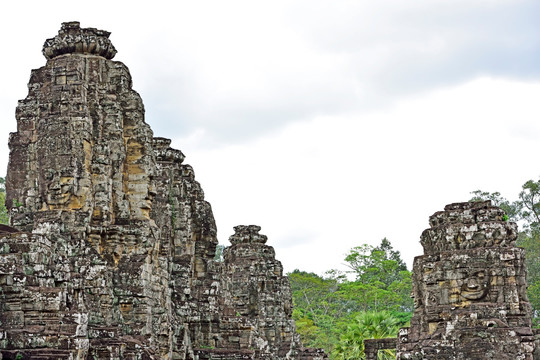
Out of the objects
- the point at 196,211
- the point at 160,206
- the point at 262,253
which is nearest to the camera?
the point at 160,206

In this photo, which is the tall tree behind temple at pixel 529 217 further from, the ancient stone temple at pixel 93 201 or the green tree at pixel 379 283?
the ancient stone temple at pixel 93 201

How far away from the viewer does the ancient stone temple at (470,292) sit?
14352 millimetres

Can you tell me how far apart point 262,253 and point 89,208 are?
563 inches

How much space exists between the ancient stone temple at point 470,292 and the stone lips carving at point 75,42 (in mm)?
7983

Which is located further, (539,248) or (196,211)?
(539,248)

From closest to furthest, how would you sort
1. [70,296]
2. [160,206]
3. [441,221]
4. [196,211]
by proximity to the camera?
[70,296]
[441,221]
[160,206]
[196,211]

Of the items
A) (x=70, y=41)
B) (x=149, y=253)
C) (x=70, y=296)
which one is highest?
(x=70, y=41)

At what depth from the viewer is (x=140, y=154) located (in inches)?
629

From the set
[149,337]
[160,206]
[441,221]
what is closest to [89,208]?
[149,337]

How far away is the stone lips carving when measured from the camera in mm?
15305

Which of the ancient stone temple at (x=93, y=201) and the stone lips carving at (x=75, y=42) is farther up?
the stone lips carving at (x=75, y=42)

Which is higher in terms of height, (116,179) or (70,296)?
(116,179)

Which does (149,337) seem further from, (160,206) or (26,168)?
(160,206)

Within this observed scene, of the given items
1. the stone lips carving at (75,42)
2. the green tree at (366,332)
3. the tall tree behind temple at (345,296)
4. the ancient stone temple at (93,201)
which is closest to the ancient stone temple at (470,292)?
the ancient stone temple at (93,201)
